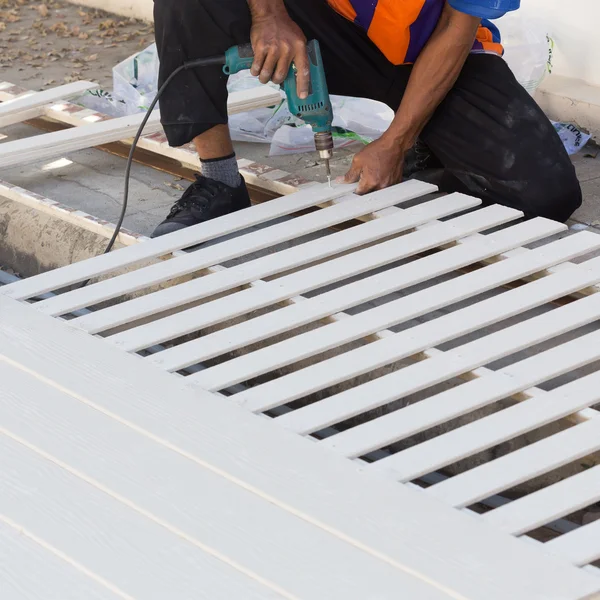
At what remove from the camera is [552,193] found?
2732 mm

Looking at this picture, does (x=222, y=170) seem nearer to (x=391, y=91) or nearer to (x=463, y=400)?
(x=391, y=91)

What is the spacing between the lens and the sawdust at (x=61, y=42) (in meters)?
4.68

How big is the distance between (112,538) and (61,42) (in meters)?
4.19

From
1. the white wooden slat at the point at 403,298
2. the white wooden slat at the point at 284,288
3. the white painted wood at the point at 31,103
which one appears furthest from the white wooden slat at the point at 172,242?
the white painted wood at the point at 31,103

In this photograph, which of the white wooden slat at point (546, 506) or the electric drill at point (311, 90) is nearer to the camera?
the white wooden slat at point (546, 506)

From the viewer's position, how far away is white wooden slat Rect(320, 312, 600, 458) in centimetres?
176

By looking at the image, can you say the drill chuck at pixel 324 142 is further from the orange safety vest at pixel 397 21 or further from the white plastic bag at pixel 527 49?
the white plastic bag at pixel 527 49

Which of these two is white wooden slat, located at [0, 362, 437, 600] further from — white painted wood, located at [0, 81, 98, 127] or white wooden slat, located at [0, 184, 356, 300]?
white painted wood, located at [0, 81, 98, 127]

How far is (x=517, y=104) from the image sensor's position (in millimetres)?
2799

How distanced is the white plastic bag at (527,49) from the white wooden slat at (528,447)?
193cm

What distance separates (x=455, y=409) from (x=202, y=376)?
51 centimetres

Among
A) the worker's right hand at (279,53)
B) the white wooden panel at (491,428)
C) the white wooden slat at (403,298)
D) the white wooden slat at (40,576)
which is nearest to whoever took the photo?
the white wooden slat at (40,576)

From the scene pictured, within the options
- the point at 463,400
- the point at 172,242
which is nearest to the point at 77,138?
the point at 172,242

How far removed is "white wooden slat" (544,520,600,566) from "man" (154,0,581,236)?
4.47ft
